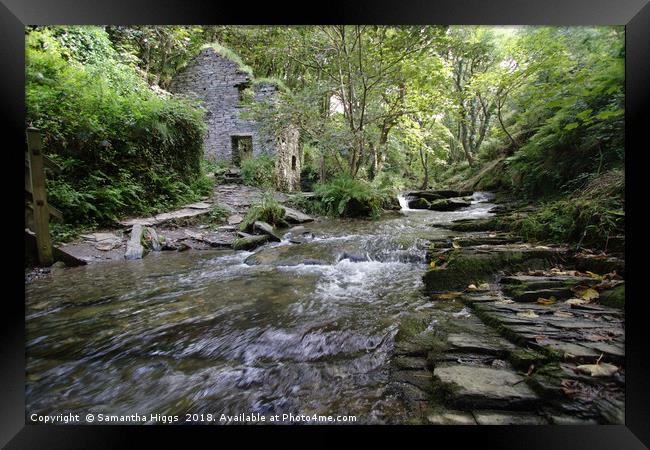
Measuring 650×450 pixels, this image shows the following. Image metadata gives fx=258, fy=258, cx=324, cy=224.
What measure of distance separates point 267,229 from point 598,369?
16.8ft

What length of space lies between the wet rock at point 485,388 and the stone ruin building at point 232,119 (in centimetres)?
652

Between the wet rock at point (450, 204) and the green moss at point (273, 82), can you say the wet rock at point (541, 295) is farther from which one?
the green moss at point (273, 82)

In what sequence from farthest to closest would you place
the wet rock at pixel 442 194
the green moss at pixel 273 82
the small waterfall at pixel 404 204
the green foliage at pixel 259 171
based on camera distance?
1. the small waterfall at pixel 404 204
2. the wet rock at pixel 442 194
3. the green foliage at pixel 259 171
4. the green moss at pixel 273 82

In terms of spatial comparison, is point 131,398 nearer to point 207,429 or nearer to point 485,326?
point 207,429

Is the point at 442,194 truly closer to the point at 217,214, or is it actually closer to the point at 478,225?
the point at 478,225

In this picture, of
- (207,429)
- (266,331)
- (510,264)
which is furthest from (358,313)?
(510,264)

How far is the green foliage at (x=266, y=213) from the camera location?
598cm

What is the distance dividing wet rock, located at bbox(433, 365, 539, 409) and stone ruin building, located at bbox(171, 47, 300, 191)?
6.52 meters

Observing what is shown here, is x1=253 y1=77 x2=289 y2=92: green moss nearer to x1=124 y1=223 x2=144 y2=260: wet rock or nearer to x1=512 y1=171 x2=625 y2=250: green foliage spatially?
x1=124 y1=223 x2=144 y2=260: wet rock

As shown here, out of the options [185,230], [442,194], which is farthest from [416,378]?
[442,194]

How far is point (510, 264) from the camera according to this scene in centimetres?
278

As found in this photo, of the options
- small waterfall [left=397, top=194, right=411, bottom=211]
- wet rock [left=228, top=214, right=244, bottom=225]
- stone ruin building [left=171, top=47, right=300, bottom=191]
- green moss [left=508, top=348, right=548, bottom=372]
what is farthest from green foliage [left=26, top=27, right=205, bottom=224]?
small waterfall [left=397, top=194, right=411, bottom=211]

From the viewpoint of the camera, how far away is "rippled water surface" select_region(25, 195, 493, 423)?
1.30 meters

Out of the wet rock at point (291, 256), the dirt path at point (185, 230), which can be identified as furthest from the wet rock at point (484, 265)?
the dirt path at point (185, 230)
